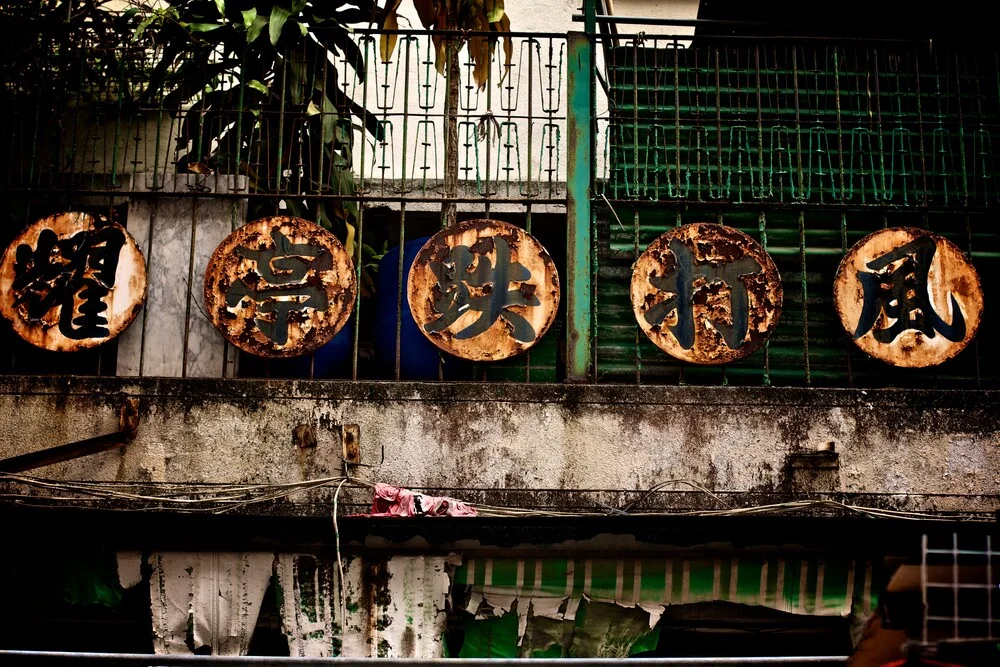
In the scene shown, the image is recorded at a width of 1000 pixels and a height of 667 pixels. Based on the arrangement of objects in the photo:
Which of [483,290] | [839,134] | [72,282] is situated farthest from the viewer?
[839,134]

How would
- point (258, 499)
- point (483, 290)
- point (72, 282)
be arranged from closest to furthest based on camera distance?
point (258, 499)
point (483, 290)
point (72, 282)

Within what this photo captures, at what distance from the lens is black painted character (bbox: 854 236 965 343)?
239 inches

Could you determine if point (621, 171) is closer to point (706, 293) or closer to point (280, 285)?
point (706, 293)

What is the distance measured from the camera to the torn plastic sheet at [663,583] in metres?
5.84

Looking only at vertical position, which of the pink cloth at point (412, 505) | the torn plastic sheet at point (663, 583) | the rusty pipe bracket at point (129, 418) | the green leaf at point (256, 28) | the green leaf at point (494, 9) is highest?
the green leaf at point (494, 9)

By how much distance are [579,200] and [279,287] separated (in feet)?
6.23

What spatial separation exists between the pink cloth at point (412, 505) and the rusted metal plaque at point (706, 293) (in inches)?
61.8

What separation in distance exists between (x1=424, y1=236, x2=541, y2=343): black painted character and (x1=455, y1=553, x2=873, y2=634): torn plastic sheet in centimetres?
136

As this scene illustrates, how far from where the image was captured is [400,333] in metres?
6.17

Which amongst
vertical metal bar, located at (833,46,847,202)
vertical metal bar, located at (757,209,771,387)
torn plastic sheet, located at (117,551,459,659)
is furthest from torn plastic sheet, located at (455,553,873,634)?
vertical metal bar, located at (833,46,847,202)

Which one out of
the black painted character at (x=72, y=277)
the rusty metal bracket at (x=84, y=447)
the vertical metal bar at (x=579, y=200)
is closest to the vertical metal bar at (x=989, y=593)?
the vertical metal bar at (x=579, y=200)

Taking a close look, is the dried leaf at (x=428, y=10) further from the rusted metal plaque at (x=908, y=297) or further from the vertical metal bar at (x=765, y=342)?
the rusted metal plaque at (x=908, y=297)

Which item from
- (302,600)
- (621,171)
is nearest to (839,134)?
(621,171)

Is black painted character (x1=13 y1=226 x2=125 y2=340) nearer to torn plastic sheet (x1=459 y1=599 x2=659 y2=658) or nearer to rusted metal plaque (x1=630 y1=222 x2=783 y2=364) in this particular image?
torn plastic sheet (x1=459 y1=599 x2=659 y2=658)
